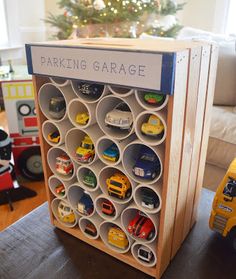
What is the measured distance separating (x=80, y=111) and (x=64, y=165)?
0.14m

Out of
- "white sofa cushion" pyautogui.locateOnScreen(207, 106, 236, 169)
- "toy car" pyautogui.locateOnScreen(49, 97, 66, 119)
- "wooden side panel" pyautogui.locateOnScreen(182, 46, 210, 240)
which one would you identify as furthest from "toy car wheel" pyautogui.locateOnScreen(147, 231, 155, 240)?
"white sofa cushion" pyautogui.locateOnScreen(207, 106, 236, 169)

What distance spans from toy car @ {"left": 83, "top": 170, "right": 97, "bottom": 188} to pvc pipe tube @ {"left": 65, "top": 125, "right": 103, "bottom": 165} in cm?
4

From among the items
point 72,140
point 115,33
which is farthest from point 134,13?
point 72,140

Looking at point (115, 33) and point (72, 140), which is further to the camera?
point (115, 33)

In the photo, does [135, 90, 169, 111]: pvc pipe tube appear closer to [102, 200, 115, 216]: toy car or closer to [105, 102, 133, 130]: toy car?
[105, 102, 133, 130]: toy car

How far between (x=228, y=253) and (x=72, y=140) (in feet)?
1.50

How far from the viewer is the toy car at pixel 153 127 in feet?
1.63

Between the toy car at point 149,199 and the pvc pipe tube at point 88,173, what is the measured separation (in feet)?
0.36

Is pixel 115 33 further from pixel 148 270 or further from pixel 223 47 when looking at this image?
pixel 148 270

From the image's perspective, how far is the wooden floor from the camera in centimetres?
118

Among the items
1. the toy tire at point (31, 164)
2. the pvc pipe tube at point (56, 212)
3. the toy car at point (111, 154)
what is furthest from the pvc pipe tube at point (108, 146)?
the toy tire at point (31, 164)

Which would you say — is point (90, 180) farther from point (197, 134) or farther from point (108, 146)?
point (197, 134)

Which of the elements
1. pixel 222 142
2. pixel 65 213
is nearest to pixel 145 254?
pixel 65 213

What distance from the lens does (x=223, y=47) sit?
4.45ft
